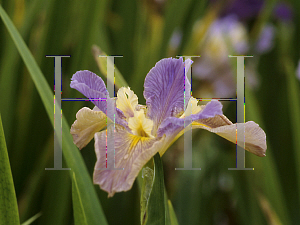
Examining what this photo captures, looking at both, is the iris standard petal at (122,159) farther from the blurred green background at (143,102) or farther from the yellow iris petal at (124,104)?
the blurred green background at (143,102)

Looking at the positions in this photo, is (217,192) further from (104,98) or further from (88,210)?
(104,98)

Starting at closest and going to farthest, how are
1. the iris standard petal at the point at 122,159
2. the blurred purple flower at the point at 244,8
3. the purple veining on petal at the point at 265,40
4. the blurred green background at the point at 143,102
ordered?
the iris standard petal at the point at 122,159
the blurred green background at the point at 143,102
the purple veining on petal at the point at 265,40
the blurred purple flower at the point at 244,8

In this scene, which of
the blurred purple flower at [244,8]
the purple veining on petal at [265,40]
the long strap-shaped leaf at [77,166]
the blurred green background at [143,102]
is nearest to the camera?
the long strap-shaped leaf at [77,166]

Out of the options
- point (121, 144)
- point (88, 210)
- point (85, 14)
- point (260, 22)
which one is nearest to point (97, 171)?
point (121, 144)

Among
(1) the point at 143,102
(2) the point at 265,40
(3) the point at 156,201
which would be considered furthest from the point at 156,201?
(2) the point at 265,40

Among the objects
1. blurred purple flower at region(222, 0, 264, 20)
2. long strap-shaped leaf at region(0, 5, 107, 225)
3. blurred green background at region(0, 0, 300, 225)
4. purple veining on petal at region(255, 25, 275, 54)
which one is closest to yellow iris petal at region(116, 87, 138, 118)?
long strap-shaped leaf at region(0, 5, 107, 225)

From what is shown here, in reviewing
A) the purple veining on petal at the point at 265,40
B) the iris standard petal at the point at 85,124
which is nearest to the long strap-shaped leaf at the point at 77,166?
the iris standard petal at the point at 85,124

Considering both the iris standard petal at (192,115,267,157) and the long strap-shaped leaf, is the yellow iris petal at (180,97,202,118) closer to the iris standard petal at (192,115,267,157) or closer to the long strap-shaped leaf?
the iris standard petal at (192,115,267,157)

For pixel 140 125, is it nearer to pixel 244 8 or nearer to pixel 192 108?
pixel 192 108
